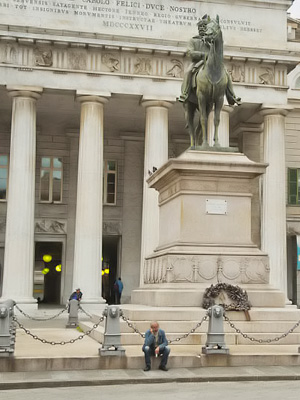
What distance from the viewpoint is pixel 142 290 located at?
17219 millimetres

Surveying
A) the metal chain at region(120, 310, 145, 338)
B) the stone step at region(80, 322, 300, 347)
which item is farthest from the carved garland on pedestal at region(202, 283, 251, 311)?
the metal chain at region(120, 310, 145, 338)

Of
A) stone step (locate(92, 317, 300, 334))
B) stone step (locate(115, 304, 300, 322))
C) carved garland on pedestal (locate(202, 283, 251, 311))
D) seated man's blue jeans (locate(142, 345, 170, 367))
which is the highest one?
carved garland on pedestal (locate(202, 283, 251, 311))

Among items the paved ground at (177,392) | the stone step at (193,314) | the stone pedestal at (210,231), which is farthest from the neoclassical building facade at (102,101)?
the paved ground at (177,392)

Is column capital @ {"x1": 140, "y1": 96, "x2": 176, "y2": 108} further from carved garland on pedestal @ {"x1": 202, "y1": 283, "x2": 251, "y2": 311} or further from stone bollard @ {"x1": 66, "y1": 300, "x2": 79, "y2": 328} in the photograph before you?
carved garland on pedestal @ {"x1": 202, "y1": 283, "x2": 251, "y2": 311}

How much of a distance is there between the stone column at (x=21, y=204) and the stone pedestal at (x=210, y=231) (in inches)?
731

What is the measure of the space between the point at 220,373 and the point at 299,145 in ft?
113

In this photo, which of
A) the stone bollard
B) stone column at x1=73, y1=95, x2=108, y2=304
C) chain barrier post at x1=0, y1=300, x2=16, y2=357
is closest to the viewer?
chain barrier post at x1=0, y1=300, x2=16, y2=357

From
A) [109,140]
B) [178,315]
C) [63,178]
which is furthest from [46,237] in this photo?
[178,315]

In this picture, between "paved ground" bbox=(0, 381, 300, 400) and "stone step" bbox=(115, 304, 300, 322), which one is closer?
"paved ground" bbox=(0, 381, 300, 400)

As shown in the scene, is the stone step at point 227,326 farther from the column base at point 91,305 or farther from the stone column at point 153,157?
the stone column at point 153,157

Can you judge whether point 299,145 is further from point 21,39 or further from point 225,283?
point 225,283

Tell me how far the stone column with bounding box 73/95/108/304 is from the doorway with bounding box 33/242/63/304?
10619mm

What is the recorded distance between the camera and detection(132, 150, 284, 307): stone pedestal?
50.8 feet

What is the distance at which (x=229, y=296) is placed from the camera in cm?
1501
